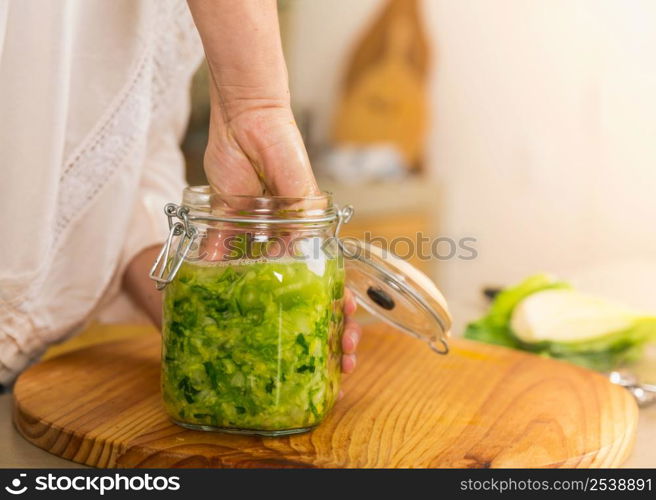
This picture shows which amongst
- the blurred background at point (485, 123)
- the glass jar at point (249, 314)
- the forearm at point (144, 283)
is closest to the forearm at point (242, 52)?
the glass jar at point (249, 314)

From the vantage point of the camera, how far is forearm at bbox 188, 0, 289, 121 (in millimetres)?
697

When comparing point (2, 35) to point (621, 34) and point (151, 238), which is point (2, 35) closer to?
point (151, 238)

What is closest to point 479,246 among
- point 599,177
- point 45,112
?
point 599,177

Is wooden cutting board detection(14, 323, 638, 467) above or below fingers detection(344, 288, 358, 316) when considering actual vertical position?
below

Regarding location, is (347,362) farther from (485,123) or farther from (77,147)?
(485,123)

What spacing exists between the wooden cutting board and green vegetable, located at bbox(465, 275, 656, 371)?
0.06 metres

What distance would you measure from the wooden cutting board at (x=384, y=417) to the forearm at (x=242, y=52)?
30cm

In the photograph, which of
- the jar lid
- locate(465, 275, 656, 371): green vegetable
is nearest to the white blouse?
the jar lid

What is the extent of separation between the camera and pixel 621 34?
262 centimetres

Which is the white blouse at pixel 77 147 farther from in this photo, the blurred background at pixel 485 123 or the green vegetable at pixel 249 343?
the blurred background at pixel 485 123

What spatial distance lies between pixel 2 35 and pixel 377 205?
194cm

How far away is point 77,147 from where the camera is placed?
2.90 feet

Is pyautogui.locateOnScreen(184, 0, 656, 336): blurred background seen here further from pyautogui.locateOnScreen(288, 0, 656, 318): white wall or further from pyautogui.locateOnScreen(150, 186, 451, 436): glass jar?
pyautogui.locateOnScreen(150, 186, 451, 436): glass jar
